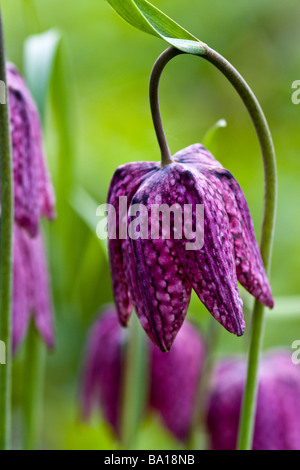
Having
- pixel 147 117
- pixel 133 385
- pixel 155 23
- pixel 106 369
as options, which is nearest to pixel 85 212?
pixel 106 369

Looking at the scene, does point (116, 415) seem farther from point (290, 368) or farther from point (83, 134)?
point (83, 134)

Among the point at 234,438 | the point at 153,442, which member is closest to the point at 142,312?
the point at 234,438

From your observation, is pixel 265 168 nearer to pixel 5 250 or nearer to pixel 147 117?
pixel 5 250

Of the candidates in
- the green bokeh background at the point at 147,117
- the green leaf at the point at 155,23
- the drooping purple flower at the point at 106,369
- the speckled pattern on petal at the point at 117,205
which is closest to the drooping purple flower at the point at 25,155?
the speckled pattern on petal at the point at 117,205

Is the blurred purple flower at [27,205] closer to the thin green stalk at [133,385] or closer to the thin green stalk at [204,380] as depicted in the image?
the thin green stalk at [133,385]

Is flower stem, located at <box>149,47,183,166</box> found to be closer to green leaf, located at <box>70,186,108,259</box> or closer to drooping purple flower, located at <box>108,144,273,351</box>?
drooping purple flower, located at <box>108,144,273,351</box>

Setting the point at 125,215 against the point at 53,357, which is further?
the point at 53,357

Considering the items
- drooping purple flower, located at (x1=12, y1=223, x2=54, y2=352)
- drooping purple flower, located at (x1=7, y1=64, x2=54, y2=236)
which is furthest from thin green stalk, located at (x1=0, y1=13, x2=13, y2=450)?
drooping purple flower, located at (x1=12, y1=223, x2=54, y2=352)
